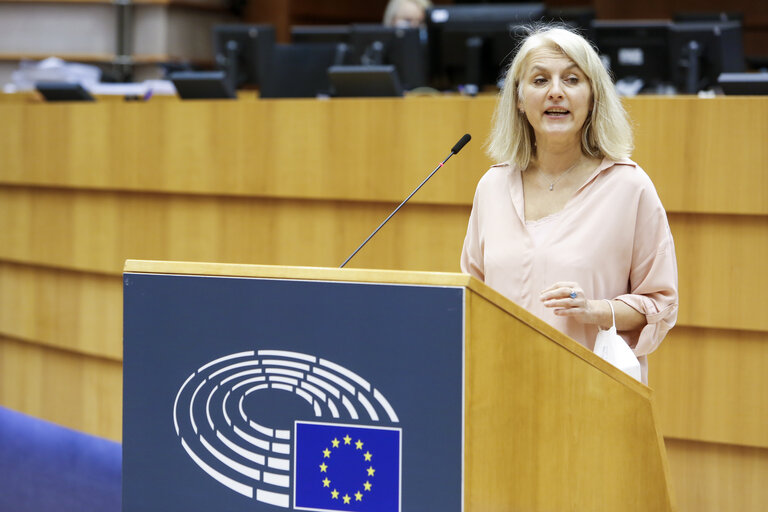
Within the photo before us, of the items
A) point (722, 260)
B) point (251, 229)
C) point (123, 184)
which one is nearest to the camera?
point (722, 260)

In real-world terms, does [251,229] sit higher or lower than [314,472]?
higher

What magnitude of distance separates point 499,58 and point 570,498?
3427mm

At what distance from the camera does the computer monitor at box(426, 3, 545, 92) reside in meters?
4.55

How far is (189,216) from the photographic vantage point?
3.56m

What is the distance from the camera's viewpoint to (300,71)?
4.80m

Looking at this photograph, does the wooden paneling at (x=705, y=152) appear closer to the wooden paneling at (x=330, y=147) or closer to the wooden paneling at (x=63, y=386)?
the wooden paneling at (x=330, y=147)

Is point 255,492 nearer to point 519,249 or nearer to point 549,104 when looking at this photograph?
point 519,249

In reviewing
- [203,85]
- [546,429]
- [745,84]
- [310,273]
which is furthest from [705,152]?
[203,85]

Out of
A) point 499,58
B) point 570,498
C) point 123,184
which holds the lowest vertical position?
point 570,498

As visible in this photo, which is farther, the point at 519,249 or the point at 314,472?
the point at 519,249

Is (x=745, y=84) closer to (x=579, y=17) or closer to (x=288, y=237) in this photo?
Result: (x=288, y=237)

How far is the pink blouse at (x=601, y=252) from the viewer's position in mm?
1721

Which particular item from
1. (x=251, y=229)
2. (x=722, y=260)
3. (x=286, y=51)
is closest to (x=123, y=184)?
(x=251, y=229)

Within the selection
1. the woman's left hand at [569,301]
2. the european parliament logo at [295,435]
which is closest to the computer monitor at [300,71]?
the woman's left hand at [569,301]
